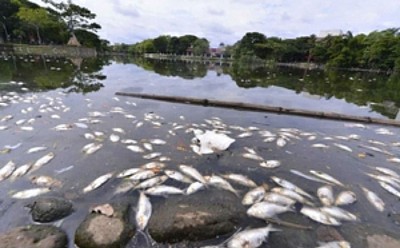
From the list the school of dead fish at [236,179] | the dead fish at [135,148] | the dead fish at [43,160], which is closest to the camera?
the school of dead fish at [236,179]

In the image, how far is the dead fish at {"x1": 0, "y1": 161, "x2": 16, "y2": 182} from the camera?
122 inches

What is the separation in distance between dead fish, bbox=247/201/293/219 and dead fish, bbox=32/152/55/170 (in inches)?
118

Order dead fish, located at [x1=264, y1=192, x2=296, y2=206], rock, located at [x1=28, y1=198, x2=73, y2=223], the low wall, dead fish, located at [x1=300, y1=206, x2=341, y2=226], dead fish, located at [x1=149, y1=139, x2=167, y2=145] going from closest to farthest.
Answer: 1. rock, located at [x1=28, y1=198, x2=73, y2=223]
2. dead fish, located at [x1=300, y1=206, x2=341, y2=226]
3. dead fish, located at [x1=264, y1=192, x2=296, y2=206]
4. dead fish, located at [x1=149, y1=139, x2=167, y2=145]
5. the low wall

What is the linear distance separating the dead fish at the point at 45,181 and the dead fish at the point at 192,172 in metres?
1.63

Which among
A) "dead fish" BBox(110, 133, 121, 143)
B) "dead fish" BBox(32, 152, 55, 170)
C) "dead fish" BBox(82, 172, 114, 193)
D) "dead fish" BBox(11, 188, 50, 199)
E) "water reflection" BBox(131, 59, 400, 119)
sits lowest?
"dead fish" BBox(11, 188, 50, 199)

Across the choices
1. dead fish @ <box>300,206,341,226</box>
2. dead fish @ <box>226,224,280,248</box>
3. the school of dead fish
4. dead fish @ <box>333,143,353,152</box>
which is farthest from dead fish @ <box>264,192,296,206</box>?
dead fish @ <box>333,143,353,152</box>

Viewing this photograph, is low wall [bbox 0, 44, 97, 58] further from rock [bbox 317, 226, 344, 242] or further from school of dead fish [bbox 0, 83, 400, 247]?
rock [bbox 317, 226, 344, 242]

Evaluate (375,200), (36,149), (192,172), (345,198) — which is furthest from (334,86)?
(36,149)

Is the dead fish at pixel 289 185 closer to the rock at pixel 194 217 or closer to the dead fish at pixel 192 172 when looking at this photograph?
the rock at pixel 194 217

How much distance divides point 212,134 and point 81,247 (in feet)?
9.65

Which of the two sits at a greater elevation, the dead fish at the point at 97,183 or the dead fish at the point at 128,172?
the dead fish at the point at 128,172

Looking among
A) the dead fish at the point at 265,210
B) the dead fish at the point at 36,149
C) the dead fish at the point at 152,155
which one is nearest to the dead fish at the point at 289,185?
the dead fish at the point at 265,210

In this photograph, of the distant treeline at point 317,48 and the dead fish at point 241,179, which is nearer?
the dead fish at point 241,179

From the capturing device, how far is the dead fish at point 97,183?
9.73 feet
